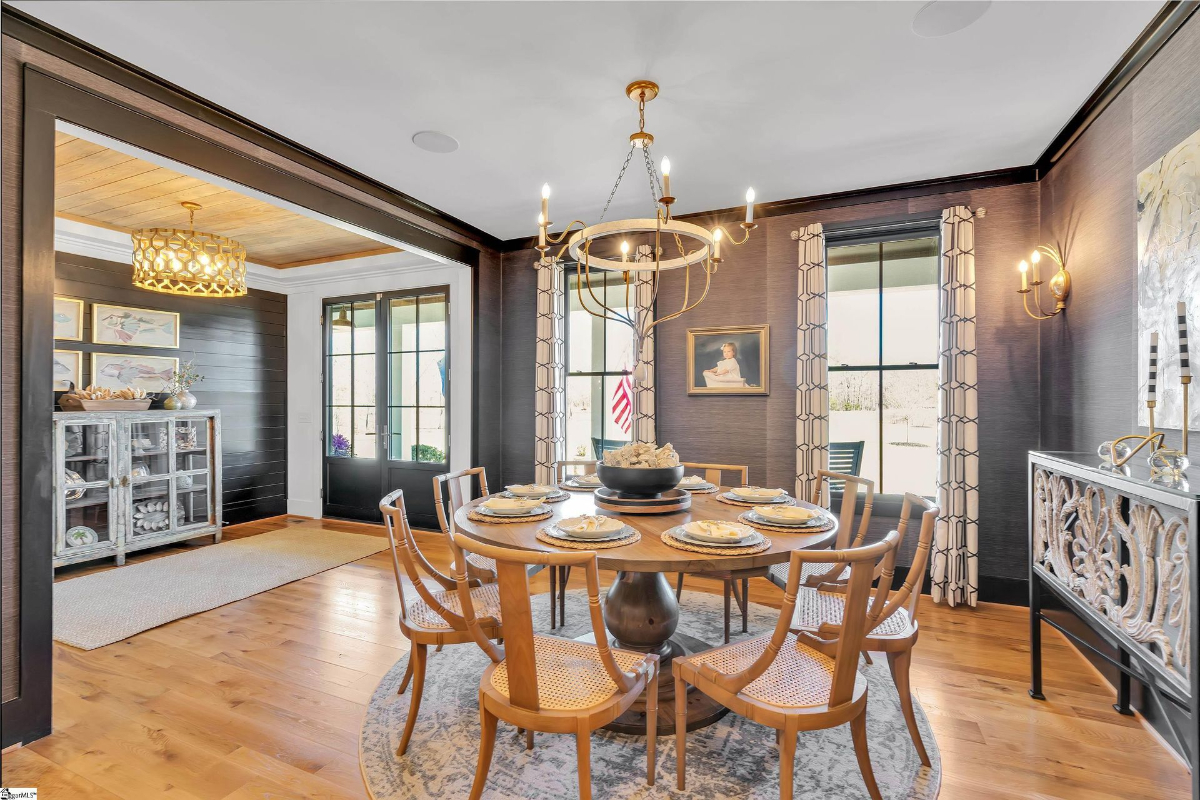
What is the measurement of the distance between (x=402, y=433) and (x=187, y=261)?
2.27 meters

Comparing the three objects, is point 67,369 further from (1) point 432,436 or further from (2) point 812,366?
(2) point 812,366

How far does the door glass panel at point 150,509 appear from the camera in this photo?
441 centimetres

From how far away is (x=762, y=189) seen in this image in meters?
3.72

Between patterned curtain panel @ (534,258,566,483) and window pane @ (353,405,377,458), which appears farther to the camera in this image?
window pane @ (353,405,377,458)

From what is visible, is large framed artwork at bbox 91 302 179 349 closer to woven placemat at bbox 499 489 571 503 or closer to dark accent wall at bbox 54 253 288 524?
dark accent wall at bbox 54 253 288 524

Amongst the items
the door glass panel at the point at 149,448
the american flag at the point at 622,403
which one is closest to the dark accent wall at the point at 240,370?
the door glass panel at the point at 149,448

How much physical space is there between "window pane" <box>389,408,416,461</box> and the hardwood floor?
226cm

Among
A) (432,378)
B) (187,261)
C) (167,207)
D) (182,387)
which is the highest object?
(167,207)

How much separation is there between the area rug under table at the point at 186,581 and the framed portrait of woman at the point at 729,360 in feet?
10.0

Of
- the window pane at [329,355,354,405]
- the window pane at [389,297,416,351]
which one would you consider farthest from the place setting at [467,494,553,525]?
the window pane at [329,355,354,405]

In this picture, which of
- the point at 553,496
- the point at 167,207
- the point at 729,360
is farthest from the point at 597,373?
the point at 167,207

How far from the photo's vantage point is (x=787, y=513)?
7.10 ft

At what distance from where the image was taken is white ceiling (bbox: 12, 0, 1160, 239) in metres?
2.03

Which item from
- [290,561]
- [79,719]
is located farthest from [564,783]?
[290,561]
